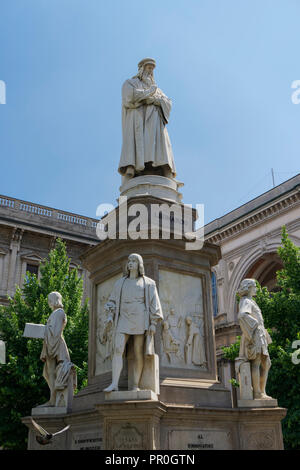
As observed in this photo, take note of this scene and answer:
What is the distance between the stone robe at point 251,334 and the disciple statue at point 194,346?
71 cm

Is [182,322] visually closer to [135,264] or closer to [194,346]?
[194,346]

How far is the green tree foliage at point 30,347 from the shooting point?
706 inches

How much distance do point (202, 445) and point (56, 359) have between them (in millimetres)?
3228

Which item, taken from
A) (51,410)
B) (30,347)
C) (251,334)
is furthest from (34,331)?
(30,347)

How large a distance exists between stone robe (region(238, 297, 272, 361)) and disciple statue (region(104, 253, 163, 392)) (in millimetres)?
1851

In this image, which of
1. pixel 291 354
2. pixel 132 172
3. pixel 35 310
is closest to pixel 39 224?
pixel 35 310

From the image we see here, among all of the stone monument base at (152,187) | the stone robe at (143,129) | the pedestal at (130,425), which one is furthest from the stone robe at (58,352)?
the stone robe at (143,129)

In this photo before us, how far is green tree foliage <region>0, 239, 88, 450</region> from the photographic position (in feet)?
58.9

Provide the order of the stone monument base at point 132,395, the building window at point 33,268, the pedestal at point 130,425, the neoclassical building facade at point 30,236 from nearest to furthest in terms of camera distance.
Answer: the pedestal at point 130,425 → the stone monument base at point 132,395 → the neoclassical building facade at point 30,236 → the building window at point 33,268

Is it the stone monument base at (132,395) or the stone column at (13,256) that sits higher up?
the stone column at (13,256)

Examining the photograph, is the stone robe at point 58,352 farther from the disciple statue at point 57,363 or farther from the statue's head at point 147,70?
the statue's head at point 147,70

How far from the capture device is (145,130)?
10672mm

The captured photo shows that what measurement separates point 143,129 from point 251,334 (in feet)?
16.1

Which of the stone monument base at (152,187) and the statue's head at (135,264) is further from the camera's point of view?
the stone monument base at (152,187)
